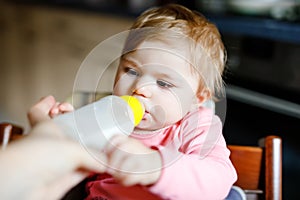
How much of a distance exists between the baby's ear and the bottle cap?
62mm

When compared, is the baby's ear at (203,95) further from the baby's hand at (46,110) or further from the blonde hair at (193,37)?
the baby's hand at (46,110)

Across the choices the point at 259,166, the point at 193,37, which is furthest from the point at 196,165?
the point at 259,166

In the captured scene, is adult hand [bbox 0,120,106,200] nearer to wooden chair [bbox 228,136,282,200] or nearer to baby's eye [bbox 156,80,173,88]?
baby's eye [bbox 156,80,173,88]

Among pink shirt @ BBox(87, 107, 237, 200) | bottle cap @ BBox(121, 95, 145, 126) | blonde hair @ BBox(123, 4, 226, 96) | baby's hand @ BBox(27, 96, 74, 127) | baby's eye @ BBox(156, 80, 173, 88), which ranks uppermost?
blonde hair @ BBox(123, 4, 226, 96)

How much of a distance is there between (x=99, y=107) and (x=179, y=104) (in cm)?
8

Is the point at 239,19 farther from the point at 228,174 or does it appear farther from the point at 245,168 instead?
the point at 228,174

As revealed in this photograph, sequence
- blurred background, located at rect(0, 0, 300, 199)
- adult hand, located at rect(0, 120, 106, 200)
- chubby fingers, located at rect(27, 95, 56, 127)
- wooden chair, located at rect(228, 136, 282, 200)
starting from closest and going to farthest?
Result: adult hand, located at rect(0, 120, 106, 200) → chubby fingers, located at rect(27, 95, 56, 127) → wooden chair, located at rect(228, 136, 282, 200) → blurred background, located at rect(0, 0, 300, 199)

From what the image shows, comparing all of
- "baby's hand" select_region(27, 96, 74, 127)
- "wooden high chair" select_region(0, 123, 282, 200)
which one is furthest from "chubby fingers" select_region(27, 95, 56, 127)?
"wooden high chair" select_region(0, 123, 282, 200)

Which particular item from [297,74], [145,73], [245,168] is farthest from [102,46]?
[297,74]

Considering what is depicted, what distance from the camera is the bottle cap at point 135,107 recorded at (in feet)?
1.15

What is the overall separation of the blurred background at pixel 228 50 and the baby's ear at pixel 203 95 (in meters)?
0.09

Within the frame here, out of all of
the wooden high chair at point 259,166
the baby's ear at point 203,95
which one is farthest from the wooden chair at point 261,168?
the baby's ear at point 203,95

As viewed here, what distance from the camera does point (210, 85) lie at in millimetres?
400

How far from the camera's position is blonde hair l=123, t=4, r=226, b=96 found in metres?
0.39
